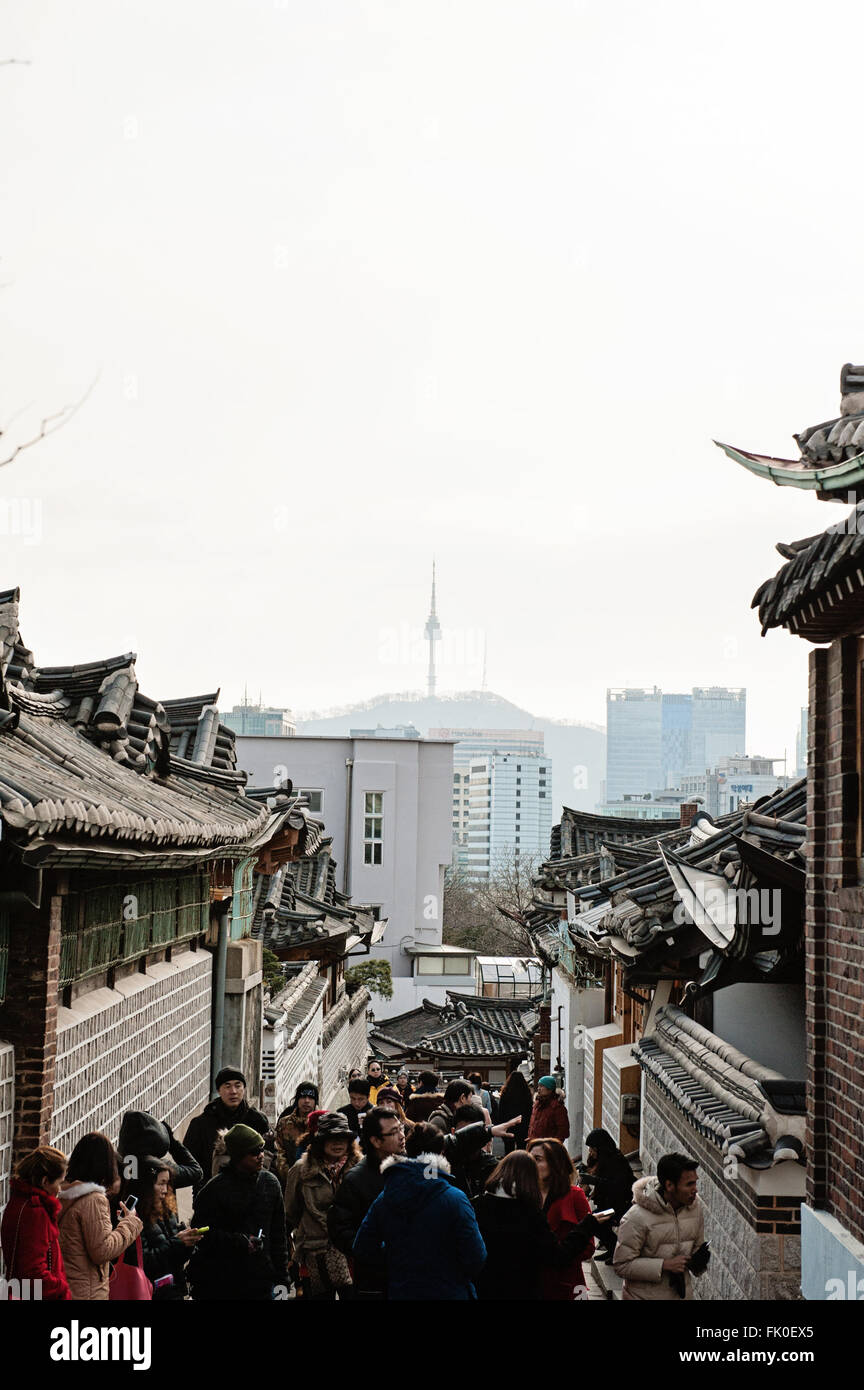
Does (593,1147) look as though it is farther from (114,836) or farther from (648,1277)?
(114,836)

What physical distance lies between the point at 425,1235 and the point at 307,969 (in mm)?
19019

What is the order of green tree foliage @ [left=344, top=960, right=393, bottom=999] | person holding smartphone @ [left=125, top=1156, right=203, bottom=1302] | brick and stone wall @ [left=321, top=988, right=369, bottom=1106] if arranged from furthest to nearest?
green tree foliage @ [left=344, top=960, right=393, bottom=999]
brick and stone wall @ [left=321, top=988, right=369, bottom=1106]
person holding smartphone @ [left=125, top=1156, right=203, bottom=1302]

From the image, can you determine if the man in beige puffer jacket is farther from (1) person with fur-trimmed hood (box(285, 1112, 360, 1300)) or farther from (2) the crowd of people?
(1) person with fur-trimmed hood (box(285, 1112, 360, 1300))

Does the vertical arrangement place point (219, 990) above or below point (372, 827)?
below

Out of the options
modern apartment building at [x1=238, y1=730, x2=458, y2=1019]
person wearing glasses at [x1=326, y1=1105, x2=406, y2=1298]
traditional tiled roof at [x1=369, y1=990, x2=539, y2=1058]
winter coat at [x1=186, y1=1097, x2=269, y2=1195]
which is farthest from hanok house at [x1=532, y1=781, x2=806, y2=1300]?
modern apartment building at [x1=238, y1=730, x2=458, y2=1019]

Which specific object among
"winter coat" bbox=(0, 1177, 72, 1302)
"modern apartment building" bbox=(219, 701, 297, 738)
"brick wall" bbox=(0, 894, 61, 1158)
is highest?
"modern apartment building" bbox=(219, 701, 297, 738)

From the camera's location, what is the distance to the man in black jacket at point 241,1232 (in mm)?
7184

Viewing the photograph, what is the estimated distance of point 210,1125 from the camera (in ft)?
30.9

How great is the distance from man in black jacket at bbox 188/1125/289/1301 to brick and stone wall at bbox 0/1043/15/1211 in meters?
1.02

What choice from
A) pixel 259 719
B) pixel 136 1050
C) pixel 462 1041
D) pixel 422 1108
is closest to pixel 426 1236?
pixel 136 1050

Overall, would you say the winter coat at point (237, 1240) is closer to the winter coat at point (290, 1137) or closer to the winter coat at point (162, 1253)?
the winter coat at point (162, 1253)

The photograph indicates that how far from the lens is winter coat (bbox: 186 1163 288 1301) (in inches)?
283

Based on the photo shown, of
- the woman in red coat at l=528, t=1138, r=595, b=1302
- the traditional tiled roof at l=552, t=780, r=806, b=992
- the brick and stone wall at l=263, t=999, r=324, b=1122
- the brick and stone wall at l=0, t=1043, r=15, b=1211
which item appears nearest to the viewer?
the brick and stone wall at l=0, t=1043, r=15, b=1211

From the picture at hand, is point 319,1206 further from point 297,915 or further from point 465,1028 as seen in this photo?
point 465,1028
